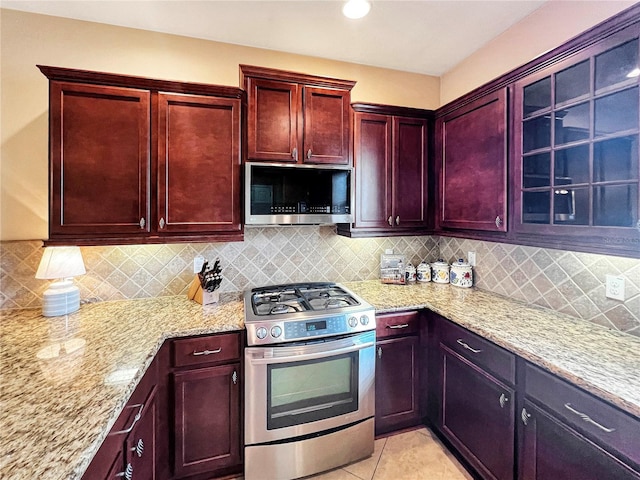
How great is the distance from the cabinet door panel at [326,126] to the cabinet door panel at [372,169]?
0.16 meters

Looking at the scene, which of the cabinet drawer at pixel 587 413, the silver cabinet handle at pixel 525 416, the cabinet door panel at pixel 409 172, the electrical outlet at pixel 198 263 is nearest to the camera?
the cabinet drawer at pixel 587 413

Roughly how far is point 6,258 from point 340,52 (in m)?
2.65

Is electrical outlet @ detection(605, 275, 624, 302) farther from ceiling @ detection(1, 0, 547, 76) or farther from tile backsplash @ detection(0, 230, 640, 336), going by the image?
ceiling @ detection(1, 0, 547, 76)

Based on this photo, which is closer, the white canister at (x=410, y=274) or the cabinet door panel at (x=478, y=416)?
the cabinet door panel at (x=478, y=416)

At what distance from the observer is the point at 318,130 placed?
2.05 m

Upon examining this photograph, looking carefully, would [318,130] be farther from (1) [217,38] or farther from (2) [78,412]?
(2) [78,412]

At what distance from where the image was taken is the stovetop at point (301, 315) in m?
1.63

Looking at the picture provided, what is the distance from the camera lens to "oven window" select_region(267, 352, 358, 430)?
1669mm

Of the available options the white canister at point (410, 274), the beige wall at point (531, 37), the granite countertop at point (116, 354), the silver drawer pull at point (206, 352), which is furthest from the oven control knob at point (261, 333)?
the beige wall at point (531, 37)

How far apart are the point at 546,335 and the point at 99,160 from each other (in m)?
2.52

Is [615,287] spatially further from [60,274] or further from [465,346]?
[60,274]

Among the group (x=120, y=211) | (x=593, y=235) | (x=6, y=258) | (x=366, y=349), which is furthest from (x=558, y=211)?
(x=6, y=258)

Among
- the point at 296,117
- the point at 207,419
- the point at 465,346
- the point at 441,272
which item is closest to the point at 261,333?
the point at 207,419

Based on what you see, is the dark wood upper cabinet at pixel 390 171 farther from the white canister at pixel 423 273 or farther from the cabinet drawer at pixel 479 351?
the cabinet drawer at pixel 479 351
